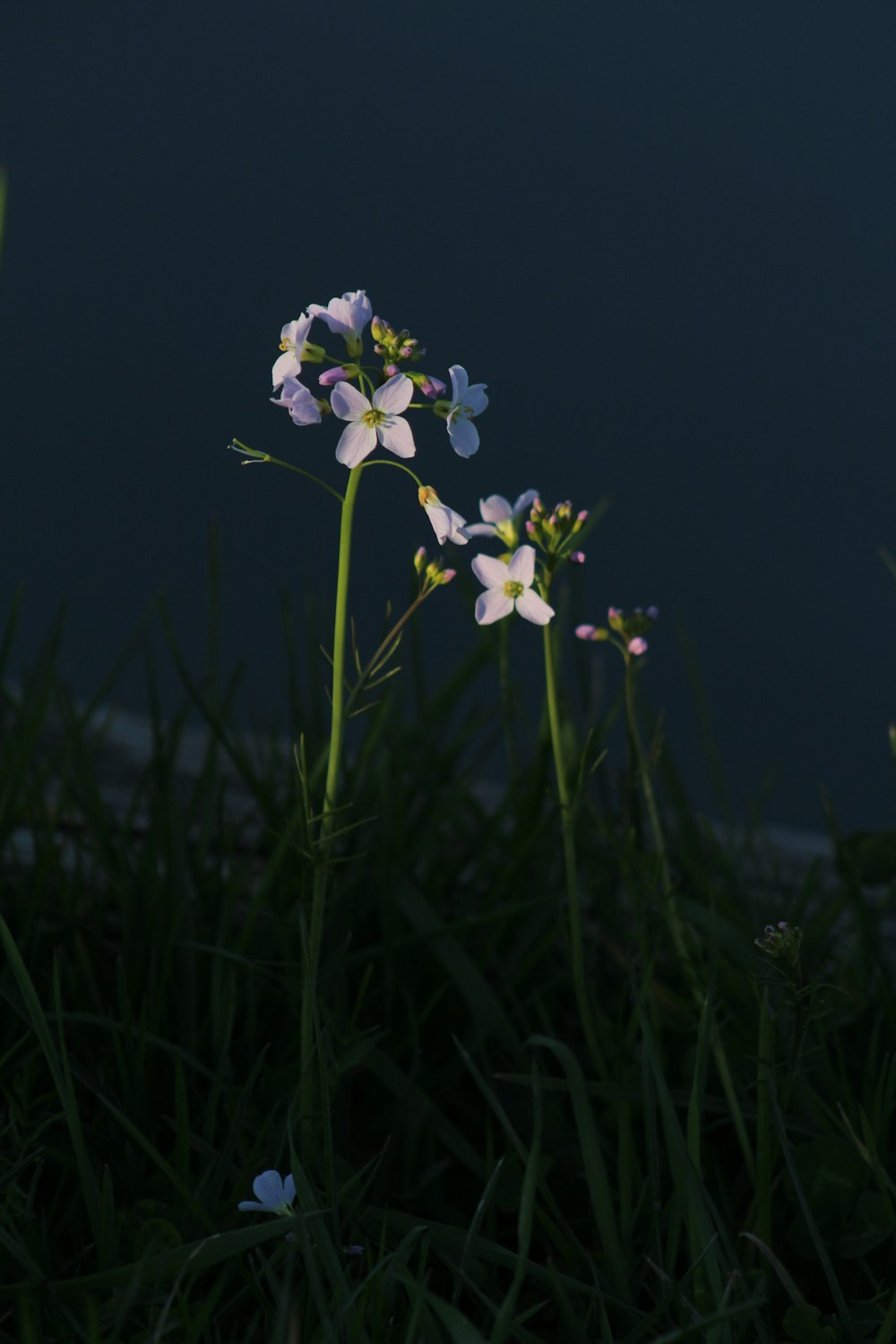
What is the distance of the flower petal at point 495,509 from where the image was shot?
997 mm

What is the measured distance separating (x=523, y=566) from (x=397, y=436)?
0.57 ft

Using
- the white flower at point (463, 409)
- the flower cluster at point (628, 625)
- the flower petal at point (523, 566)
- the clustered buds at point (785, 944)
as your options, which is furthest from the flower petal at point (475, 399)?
the clustered buds at point (785, 944)

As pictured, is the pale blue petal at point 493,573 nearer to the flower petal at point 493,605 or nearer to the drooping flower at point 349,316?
the flower petal at point 493,605

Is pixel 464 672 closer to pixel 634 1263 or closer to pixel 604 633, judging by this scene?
pixel 604 633

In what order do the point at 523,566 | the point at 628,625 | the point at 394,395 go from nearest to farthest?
1. the point at 394,395
2. the point at 523,566
3. the point at 628,625

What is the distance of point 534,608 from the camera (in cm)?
82

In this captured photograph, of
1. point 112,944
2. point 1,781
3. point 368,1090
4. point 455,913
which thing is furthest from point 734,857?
point 1,781

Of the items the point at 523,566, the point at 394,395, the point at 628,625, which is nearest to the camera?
the point at 394,395

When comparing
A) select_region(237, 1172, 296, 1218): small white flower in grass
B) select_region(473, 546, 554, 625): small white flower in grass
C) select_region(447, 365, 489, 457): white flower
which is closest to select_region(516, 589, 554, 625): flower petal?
select_region(473, 546, 554, 625): small white flower in grass

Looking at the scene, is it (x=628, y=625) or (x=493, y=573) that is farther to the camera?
(x=628, y=625)

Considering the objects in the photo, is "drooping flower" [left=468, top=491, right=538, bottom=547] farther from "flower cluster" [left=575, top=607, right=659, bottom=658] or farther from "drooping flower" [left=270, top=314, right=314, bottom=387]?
"drooping flower" [left=270, top=314, right=314, bottom=387]

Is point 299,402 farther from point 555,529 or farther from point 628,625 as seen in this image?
point 628,625

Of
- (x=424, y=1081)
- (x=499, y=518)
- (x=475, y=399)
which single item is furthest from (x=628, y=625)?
(x=424, y=1081)

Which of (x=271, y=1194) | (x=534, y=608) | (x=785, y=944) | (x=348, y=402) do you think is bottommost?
(x=271, y=1194)
